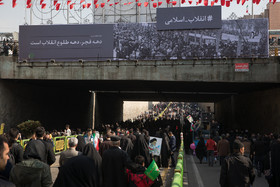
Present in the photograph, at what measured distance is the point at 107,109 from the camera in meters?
42.3

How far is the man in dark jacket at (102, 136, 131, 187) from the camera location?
6020 mm

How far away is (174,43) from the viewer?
23.5 meters

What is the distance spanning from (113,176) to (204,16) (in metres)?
19.5

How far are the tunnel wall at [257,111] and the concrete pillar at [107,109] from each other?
47.9 feet

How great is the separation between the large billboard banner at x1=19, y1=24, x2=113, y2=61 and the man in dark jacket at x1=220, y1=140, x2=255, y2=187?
18392 mm

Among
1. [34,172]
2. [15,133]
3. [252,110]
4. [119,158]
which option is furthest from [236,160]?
[252,110]

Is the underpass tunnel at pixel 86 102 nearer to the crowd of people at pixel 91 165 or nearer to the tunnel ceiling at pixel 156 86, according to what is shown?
the tunnel ceiling at pixel 156 86

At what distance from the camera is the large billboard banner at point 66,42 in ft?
79.0

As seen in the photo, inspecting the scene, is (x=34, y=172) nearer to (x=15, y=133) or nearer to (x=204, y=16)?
(x=15, y=133)

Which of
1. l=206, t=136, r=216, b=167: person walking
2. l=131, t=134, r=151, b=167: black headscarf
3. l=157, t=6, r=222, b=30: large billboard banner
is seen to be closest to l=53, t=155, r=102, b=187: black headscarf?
l=131, t=134, r=151, b=167: black headscarf

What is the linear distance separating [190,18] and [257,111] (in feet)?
32.6

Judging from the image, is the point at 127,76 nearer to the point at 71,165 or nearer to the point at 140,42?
the point at 140,42

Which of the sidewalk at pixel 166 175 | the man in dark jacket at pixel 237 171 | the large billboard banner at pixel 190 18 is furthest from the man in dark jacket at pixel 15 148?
the large billboard banner at pixel 190 18

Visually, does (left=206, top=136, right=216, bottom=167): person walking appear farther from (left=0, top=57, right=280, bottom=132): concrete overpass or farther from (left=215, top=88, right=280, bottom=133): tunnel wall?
(left=215, top=88, right=280, bottom=133): tunnel wall
